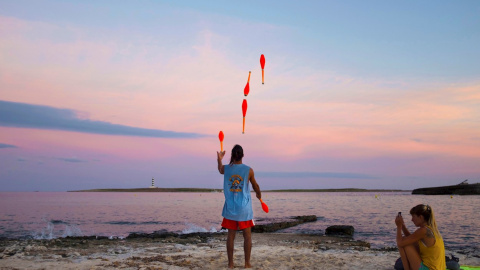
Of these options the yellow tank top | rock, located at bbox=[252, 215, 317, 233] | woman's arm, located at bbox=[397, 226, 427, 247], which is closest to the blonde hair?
woman's arm, located at bbox=[397, 226, 427, 247]

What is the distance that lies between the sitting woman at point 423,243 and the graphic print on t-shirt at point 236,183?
2.82 metres

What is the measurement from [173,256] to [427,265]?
5843 mm

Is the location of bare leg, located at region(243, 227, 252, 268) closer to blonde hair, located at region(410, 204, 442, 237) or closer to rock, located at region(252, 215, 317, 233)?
blonde hair, located at region(410, 204, 442, 237)

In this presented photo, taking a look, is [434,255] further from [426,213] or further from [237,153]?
[237,153]

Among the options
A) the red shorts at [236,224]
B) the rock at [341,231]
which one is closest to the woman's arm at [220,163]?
the red shorts at [236,224]

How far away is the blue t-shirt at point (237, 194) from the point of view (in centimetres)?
746

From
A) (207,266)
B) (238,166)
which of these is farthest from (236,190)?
(207,266)

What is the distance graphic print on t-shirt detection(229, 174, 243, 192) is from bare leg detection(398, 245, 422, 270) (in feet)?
9.87

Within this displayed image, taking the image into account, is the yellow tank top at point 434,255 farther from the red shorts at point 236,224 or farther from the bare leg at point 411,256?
the red shorts at point 236,224

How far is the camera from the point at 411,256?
6316mm

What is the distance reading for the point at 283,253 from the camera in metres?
10.1

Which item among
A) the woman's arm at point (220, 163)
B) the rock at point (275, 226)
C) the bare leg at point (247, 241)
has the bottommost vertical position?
the rock at point (275, 226)

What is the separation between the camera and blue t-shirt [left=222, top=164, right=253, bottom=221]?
24.5 ft

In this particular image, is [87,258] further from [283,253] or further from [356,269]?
[356,269]
